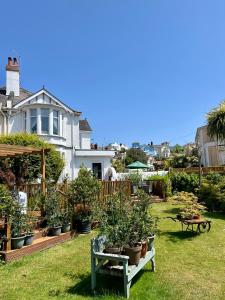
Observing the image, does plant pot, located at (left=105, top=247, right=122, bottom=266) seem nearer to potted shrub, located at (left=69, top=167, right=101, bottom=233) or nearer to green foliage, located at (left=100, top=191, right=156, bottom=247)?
green foliage, located at (left=100, top=191, right=156, bottom=247)

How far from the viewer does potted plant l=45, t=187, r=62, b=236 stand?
9117mm

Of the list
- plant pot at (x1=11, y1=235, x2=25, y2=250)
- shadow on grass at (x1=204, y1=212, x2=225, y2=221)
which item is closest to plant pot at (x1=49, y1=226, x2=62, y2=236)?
plant pot at (x1=11, y1=235, x2=25, y2=250)

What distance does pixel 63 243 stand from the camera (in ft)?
29.3

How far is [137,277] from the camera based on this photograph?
5934 mm

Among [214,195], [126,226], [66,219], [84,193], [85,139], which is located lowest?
[66,219]

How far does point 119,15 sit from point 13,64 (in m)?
17.6

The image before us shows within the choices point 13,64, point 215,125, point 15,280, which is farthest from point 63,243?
point 13,64

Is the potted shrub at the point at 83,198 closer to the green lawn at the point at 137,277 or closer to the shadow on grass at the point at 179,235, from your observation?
the green lawn at the point at 137,277

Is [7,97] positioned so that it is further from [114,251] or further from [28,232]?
[114,251]

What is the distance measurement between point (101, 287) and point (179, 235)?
4.94 m

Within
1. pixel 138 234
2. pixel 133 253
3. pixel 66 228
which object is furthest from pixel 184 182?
pixel 133 253

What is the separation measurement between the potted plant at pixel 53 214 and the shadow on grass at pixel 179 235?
354 cm

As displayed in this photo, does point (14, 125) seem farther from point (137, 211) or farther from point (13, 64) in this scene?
point (137, 211)

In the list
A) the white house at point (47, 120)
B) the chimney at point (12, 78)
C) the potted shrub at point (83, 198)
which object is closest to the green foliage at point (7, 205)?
the potted shrub at point (83, 198)
